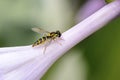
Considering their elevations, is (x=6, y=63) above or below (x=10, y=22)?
below

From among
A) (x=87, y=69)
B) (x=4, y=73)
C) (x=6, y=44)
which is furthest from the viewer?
(x=6, y=44)

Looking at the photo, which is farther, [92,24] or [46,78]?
[46,78]

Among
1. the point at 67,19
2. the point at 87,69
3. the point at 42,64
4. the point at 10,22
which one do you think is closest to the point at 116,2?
the point at 42,64

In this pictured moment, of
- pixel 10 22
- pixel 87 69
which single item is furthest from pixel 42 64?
pixel 10 22

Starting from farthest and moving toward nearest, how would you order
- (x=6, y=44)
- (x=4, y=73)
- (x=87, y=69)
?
(x=6, y=44) → (x=87, y=69) → (x=4, y=73)

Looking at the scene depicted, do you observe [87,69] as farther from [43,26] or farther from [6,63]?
[6,63]

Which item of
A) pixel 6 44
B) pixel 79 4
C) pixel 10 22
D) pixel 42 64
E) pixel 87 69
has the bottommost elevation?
pixel 42 64
